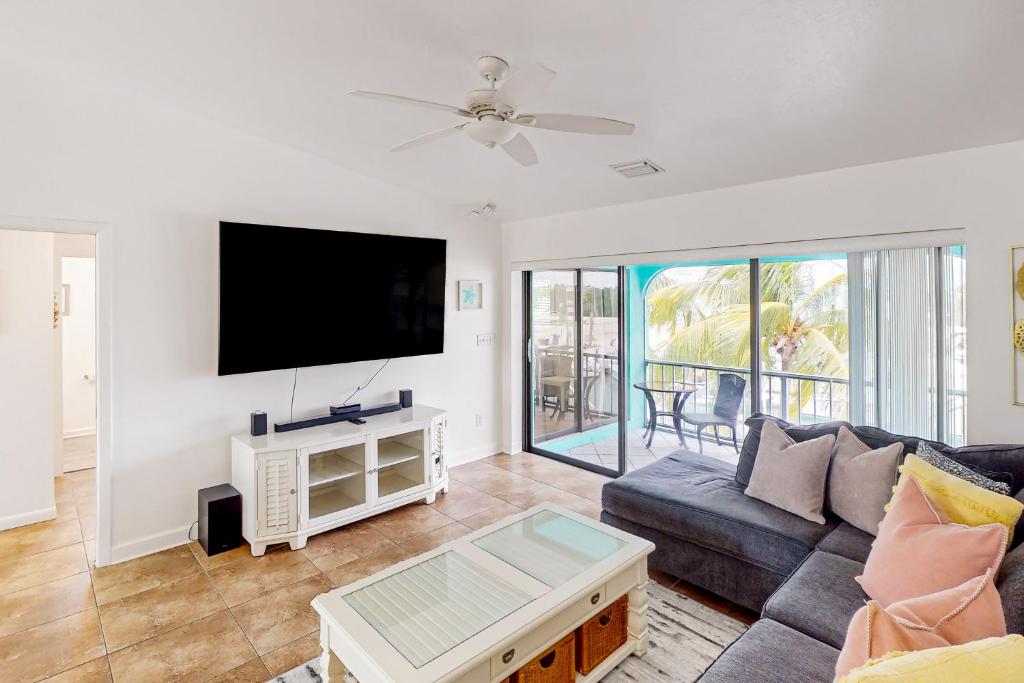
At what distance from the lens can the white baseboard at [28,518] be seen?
3.51 meters

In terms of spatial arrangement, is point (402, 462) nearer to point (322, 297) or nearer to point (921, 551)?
point (322, 297)

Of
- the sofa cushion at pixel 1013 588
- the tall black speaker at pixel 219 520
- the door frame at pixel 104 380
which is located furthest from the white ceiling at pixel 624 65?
the tall black speaker at pixel 219 520

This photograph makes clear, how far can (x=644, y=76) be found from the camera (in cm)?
229

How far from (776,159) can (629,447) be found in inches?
102

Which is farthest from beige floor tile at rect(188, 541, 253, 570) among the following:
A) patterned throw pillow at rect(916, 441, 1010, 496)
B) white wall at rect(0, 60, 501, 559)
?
patterned throw pillow at rect(916, 441, 1010, 496)

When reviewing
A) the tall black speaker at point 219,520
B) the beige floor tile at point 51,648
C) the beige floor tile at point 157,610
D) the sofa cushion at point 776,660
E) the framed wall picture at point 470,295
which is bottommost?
the beige floor tile at point 51,648

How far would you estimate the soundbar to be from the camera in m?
3.62

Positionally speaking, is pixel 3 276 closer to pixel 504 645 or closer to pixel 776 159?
pixel 504 645

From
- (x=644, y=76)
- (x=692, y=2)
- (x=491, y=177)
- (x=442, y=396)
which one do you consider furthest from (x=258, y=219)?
(x=692, y=2)

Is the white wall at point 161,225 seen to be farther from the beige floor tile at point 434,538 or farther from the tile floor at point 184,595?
the beige floor tile at point 434,538

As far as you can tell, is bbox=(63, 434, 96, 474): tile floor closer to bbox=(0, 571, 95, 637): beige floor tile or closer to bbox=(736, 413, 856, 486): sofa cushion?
bbox=(0, 571, 95, 637): beige floor tile

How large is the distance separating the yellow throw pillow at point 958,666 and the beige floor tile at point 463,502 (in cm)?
308

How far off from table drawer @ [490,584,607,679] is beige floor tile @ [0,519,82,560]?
319 centimetres

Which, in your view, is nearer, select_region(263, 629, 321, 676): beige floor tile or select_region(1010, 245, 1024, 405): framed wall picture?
select_region(263, 629, 321, 676): beige floor tile
